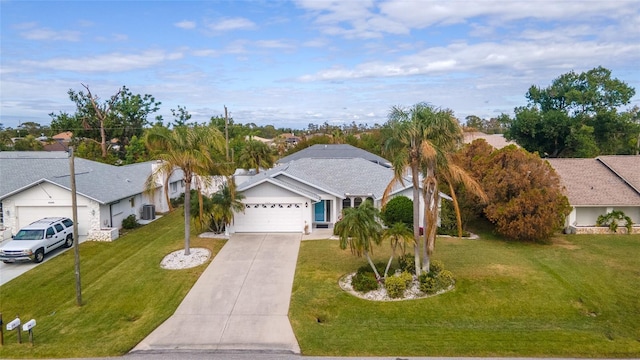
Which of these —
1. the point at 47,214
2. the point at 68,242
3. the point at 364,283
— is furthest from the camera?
the point at 47,214

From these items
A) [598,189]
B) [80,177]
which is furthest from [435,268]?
[80,177]

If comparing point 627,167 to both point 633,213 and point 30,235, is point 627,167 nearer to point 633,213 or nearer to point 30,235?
point 633,213

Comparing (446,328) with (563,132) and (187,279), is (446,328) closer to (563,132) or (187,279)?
(187,279)

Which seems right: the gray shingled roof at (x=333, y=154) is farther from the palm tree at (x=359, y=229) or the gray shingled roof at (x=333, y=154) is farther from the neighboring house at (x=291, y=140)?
the neighboring house at (x=291, y=140)

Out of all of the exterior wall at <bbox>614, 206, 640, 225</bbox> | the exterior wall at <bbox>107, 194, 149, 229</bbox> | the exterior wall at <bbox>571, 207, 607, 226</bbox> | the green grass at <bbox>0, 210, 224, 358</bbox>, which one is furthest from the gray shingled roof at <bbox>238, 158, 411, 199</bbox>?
the exterior wall at <bbox>614, 206, 640, 225</bbox>

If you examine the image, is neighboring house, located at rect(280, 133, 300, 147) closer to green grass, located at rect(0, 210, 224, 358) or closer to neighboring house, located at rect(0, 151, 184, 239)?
neighboring house, located at rect(0, 151, 184, 239)

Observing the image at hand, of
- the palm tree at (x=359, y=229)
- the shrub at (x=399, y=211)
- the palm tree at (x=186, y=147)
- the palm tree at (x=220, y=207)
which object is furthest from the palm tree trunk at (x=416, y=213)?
the palm tree at (x=220, y=207)

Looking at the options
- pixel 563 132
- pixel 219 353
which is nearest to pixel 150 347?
pixel 219 353
